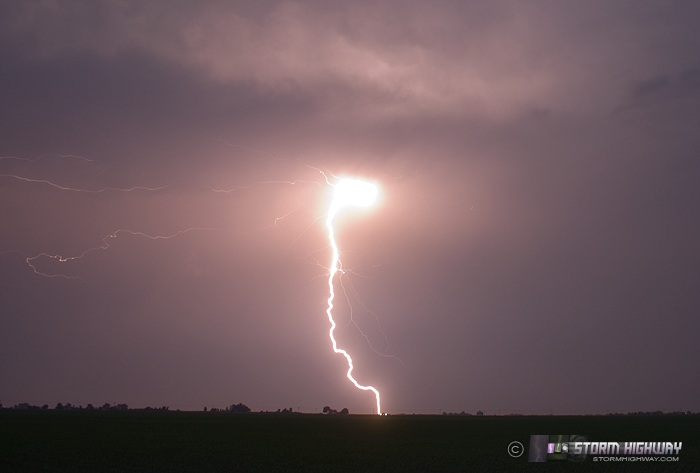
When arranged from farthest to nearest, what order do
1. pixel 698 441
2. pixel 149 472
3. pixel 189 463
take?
pixel 698 441, pixel 189 463, pixel 149 472

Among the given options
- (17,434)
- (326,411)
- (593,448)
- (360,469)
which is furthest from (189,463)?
(326,411)

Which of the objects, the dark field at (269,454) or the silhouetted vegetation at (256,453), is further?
the silhouetted vegetation at (256,453)

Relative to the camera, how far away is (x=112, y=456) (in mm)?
29531

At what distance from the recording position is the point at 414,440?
132ft

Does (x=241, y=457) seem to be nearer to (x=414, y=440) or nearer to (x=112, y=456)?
(x=112, y=456)

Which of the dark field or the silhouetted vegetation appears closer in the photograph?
the dark field

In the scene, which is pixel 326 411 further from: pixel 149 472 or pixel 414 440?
pixel 149 472

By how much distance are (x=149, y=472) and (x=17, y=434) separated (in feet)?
63.5

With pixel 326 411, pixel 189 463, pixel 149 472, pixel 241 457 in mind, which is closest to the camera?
pixel 149 472

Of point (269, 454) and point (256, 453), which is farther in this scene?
point (256, 453)

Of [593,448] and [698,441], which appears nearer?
[593,448]

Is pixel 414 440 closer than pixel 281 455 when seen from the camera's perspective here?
No

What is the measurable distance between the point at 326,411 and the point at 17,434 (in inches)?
4064

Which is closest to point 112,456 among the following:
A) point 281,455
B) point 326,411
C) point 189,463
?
point 189,463
